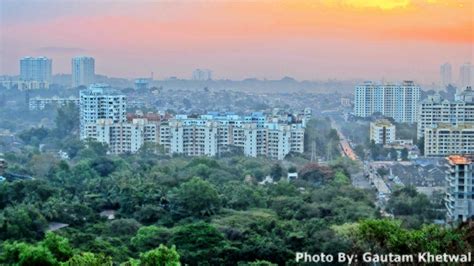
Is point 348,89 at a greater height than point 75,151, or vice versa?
point 348,89

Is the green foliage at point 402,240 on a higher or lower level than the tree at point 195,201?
higher

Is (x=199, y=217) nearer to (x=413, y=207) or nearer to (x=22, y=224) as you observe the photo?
(x=22, y=224)

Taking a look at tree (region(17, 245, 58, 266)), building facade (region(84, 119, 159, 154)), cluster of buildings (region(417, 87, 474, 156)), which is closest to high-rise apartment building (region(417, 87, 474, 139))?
cluster of buildings (region(417, 87, 474, 156))

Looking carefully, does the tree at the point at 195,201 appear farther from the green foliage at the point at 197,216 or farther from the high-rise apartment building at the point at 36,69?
the high-rise apartment building at the point at 36,69

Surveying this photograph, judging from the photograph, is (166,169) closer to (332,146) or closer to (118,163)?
(118,163)

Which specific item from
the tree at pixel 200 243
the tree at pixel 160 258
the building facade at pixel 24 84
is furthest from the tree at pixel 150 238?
the building facade at pixel 24 84

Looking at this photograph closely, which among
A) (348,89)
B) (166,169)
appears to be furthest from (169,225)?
(348,89)
